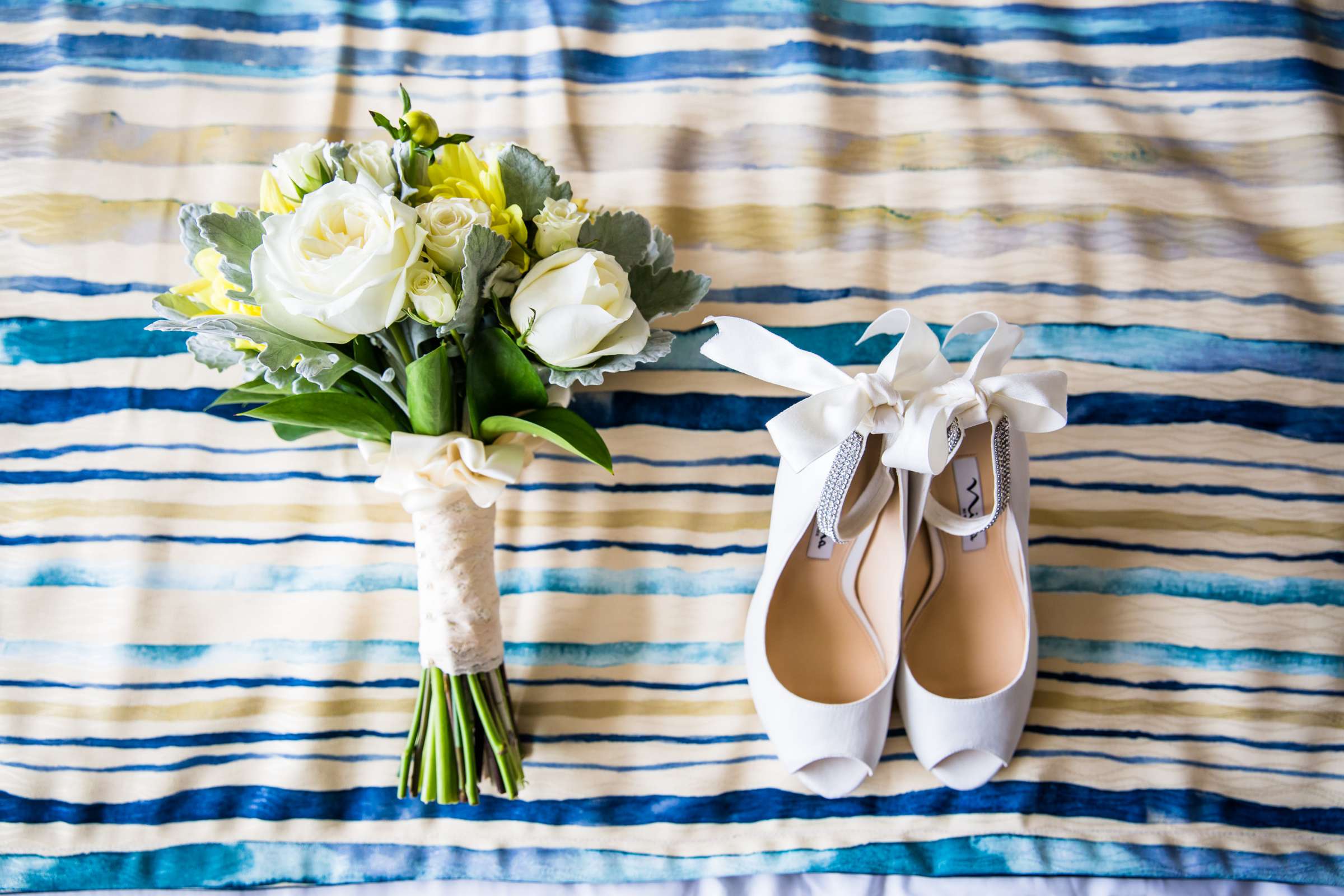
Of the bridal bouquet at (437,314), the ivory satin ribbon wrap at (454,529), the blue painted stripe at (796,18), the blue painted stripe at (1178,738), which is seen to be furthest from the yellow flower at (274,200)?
the blue painted stripe at (1178,738)

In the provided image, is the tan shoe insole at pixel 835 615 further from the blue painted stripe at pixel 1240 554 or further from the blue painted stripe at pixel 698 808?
the blue painted stripe at pixel 1240 554

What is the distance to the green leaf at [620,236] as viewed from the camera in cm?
75

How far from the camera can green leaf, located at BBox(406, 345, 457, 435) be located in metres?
0.73

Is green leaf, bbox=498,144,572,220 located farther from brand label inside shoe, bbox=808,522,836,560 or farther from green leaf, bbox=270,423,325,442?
brand label inside shoe, bbox=808,522,836,560

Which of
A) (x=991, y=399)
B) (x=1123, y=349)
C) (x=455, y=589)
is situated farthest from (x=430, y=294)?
(x=1123, y=349)

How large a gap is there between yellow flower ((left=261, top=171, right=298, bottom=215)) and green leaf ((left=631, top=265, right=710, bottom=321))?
1.01 feet

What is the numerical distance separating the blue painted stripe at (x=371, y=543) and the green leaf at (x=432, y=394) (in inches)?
10.2

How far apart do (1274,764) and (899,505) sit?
595 millimetres

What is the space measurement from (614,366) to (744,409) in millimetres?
351

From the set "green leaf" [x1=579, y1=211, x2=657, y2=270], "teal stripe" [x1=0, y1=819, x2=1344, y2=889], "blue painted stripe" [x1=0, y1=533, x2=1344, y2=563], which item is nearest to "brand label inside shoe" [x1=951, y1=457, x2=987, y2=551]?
"blue painted stripe" [x1=0, y1=533, x2=1344, y2=563]

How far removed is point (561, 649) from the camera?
3.39 ft

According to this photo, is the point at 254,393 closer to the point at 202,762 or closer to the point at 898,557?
the point at 202,762

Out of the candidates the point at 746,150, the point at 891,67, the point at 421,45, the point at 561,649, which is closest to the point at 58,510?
the point at 561,649

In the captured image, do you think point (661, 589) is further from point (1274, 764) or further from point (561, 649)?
point (1274, 764)
